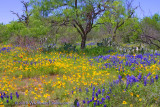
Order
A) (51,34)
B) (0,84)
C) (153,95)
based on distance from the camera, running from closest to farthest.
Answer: (153,95) < (0,84) < (51,34)

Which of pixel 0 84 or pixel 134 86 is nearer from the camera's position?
pixel 134 86

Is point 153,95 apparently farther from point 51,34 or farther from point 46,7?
point 51,34

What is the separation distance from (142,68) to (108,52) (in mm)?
5491

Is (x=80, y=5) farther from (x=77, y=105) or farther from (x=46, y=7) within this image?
(x=77, y=105)

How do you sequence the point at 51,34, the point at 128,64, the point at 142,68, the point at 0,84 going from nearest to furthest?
the point at 0,84 < the point at 142,68 < the point at 128,64 < the point at 51,34

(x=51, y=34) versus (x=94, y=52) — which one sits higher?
(x=51, y=34)

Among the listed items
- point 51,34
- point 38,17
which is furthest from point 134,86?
point 51,34

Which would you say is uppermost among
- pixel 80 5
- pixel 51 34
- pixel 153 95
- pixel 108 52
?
pixel 80 5

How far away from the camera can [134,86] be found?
4.77 metres

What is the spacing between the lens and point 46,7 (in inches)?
533

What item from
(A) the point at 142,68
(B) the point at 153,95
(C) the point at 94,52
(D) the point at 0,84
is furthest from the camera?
(C) the point at 94,52

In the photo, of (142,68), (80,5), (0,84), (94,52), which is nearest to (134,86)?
(142,68)

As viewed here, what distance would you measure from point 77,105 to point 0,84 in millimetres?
3412

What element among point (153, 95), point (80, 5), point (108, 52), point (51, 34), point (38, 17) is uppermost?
point (80, 5)
